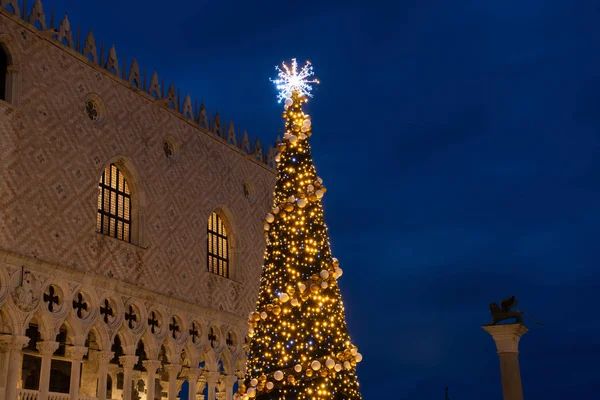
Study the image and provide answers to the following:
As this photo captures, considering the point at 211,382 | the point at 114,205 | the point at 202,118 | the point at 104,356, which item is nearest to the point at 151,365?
the point at 104,356

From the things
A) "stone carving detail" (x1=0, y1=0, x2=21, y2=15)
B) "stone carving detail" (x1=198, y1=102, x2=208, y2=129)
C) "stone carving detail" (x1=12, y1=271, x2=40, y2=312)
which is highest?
"stone carving detail" (x1=198, y1=102, x2=208, y2=129)

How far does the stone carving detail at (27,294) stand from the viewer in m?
12.7

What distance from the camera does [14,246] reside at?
12.7 metres

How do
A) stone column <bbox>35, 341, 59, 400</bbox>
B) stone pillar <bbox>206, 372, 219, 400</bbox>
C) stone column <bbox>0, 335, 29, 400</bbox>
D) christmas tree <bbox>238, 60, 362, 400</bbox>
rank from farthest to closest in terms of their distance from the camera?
1. stone pillar <bbox>206, 372, 219, 400</bbox>
2. stone column <bbox>35, 341, 59, 400</bbox>
3. stone column <bbox>0, 335, 29, 400</bbox>
4. christmas tree <bbox>238, 60, 362, 400</bbox>

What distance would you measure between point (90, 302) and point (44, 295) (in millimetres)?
1056

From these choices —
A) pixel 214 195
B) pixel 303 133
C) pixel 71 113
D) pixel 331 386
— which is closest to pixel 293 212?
pixel 303 133

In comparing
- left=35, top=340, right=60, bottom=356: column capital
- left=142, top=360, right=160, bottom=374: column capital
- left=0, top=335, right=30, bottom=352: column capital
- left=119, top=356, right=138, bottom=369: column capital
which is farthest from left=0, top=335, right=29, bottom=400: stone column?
left=142, top=360, right=160, bottom=374: column capital

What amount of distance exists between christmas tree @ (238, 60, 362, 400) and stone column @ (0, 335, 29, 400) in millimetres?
5347

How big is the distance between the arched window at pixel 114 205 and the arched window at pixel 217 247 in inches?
111

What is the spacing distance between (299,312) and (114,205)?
7613mm

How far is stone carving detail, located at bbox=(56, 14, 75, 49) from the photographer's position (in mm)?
14445

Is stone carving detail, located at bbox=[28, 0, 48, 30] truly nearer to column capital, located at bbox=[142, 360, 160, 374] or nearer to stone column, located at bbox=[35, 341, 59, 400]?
stone column, located at bbox=[35, 341, 59, 400]

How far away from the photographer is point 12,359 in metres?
12.6

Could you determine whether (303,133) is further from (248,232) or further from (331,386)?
(248,232)
